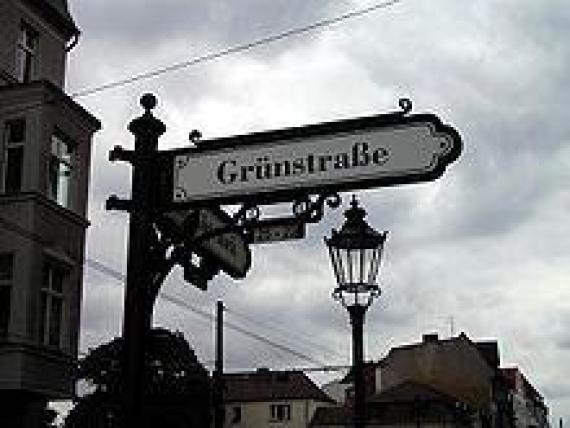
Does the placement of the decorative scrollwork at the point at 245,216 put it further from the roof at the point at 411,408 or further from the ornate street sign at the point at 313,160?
the roof at the point at 411,408

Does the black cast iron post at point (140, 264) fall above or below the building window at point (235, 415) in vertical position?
below

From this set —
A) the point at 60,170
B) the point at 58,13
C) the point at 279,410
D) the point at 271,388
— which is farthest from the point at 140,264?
the point at 271,388

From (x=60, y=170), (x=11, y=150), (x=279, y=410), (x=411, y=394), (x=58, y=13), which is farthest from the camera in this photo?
(x=279, y=410)

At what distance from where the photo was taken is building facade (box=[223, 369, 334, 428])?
86.9 metres

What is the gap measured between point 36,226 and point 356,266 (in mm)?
17905

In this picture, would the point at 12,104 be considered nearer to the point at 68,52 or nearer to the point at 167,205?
the point at 68,52

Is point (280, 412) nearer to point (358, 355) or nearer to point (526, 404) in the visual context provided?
point (526, 404)

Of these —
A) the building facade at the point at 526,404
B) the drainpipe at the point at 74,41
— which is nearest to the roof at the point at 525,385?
the building facade at the point at 526,404

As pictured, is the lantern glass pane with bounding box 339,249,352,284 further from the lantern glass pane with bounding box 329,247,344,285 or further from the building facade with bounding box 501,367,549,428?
the building facade with bounding box 501,367,549,428

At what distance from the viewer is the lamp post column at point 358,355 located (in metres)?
8.26

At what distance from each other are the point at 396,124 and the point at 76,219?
72.6 feet

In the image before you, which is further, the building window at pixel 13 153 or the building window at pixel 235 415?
the building window at pixel 235 415

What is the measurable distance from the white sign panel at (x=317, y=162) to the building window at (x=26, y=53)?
22698mm

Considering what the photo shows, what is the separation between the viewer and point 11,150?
2602 cm
